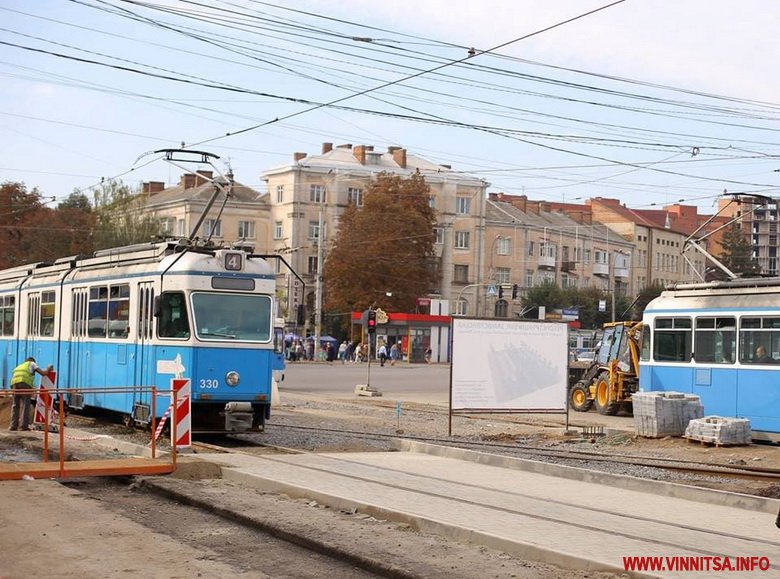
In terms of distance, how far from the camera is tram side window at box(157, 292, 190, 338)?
20.6m

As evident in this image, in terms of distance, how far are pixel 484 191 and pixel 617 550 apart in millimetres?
93197

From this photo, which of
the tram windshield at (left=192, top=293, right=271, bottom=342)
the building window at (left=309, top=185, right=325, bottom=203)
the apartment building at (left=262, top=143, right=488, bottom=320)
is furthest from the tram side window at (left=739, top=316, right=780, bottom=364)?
the building window at (left=309, top=185, right=325, bottom=203)

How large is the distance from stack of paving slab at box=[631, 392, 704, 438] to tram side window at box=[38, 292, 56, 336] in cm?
1280

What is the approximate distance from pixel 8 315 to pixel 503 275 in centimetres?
7704

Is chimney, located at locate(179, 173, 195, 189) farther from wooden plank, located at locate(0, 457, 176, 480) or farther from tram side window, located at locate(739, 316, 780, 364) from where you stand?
wooden plank, located at locate(0, 457, 176, 480)

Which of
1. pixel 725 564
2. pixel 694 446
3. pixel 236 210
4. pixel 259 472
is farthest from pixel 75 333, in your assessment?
pixel 236 210

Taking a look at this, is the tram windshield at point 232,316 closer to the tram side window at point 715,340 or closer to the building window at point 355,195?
the tram side window at point 715,340

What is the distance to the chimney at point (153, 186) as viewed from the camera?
356 ft

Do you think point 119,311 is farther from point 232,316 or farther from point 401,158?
point 401,158

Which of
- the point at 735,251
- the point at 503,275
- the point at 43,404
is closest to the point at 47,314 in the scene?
the point at 43,404

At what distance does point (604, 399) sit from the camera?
117 ft

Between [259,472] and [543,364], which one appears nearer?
[259,472]

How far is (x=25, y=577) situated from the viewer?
30.3 feet

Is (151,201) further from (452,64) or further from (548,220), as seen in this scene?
(452,64)
